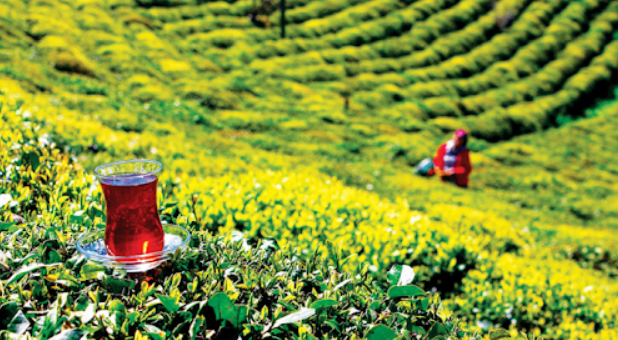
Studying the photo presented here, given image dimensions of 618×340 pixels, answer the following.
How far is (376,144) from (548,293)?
568 inches

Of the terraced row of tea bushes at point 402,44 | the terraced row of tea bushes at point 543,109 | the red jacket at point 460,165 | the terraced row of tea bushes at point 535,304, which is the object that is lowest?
the terraced row of tea bushes at point 543,109

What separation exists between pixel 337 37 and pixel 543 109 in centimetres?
1541

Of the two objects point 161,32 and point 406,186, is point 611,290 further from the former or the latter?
point 161,32

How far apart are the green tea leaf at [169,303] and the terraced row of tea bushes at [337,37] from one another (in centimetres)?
2763

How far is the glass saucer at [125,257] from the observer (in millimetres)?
2162

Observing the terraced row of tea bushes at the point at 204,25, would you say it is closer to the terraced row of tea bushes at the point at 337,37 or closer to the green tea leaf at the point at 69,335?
the terraced row of tea bushes at the point at 337,37

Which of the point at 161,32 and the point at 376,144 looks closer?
the point at 376,144

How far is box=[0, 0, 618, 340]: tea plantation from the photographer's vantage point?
7.17 feet

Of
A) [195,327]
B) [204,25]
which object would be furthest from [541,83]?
[195,327]

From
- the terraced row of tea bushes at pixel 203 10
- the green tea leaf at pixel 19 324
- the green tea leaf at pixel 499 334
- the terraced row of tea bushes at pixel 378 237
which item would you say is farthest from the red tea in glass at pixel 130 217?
the terraced row of tea bushes at pixel 203 10

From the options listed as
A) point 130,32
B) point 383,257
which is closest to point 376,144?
point 383,257

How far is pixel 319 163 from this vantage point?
12.8m

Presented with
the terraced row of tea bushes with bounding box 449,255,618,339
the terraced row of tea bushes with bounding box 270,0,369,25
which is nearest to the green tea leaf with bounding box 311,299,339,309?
the terraced row of tea bushes with bounding box 449,255,618,339

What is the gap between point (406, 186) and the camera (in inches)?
474
